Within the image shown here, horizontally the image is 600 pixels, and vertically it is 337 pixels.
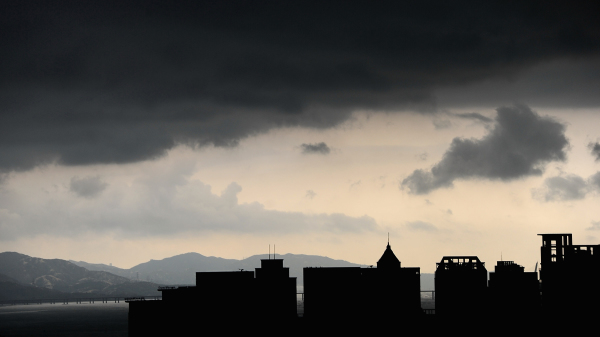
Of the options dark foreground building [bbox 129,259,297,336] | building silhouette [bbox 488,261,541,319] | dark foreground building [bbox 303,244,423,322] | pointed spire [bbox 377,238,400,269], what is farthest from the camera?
pointed spire [bbox 377,238,400,269]

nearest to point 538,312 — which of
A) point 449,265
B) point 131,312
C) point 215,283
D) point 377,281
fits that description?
point 449,265

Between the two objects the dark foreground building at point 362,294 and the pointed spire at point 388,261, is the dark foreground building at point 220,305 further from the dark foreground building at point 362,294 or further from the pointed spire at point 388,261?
the pointed spire at point 388,261

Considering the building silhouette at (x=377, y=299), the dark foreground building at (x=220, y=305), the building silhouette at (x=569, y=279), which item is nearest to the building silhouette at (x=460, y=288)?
the building silhouette at (x=377, y=299)

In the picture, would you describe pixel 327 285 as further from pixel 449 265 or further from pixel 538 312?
pixel 538 312

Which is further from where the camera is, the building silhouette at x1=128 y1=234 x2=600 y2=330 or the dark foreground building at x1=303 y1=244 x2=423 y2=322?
the dark foreground building at x1=303 y1=244 x2=423 y2=322

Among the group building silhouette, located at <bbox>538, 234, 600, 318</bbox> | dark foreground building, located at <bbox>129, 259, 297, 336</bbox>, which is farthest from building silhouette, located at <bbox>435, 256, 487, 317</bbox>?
dark foreground building, located at <bbox>129, 259, 297, 336</bbox>

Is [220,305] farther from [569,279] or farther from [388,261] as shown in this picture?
[569,279]

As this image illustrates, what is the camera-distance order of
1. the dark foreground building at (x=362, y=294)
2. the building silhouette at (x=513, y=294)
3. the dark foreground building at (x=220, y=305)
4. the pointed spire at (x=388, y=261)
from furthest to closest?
the pointed spire at (x=388, y=261), the building silhouette at (x=513, y=294), the dark foreground building at (x=362, y=294), the dark foreground building at (x=220, y=305)

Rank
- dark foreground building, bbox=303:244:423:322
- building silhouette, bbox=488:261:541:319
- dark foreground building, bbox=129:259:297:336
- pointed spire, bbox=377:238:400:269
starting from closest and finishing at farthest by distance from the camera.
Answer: dark foreground building, bbox=129:259:297:336 < dark foreground building, bbox=303:244:423:322 < building silhouette, bbox=488:261:541:319 < pointed spire, bbox=377:238:400:269

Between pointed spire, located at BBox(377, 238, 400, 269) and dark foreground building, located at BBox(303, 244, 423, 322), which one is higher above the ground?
pointed spire, located at BBox(377, 238, 400, 269)

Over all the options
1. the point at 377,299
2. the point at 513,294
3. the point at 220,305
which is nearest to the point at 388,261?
the point at 377,299

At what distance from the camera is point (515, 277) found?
17450 centimetres

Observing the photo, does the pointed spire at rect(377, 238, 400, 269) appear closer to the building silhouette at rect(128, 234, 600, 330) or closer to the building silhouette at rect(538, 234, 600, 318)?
the building silhouette at rect(128, 234, 600, 330)

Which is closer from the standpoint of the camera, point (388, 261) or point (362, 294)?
point (362, 294)
